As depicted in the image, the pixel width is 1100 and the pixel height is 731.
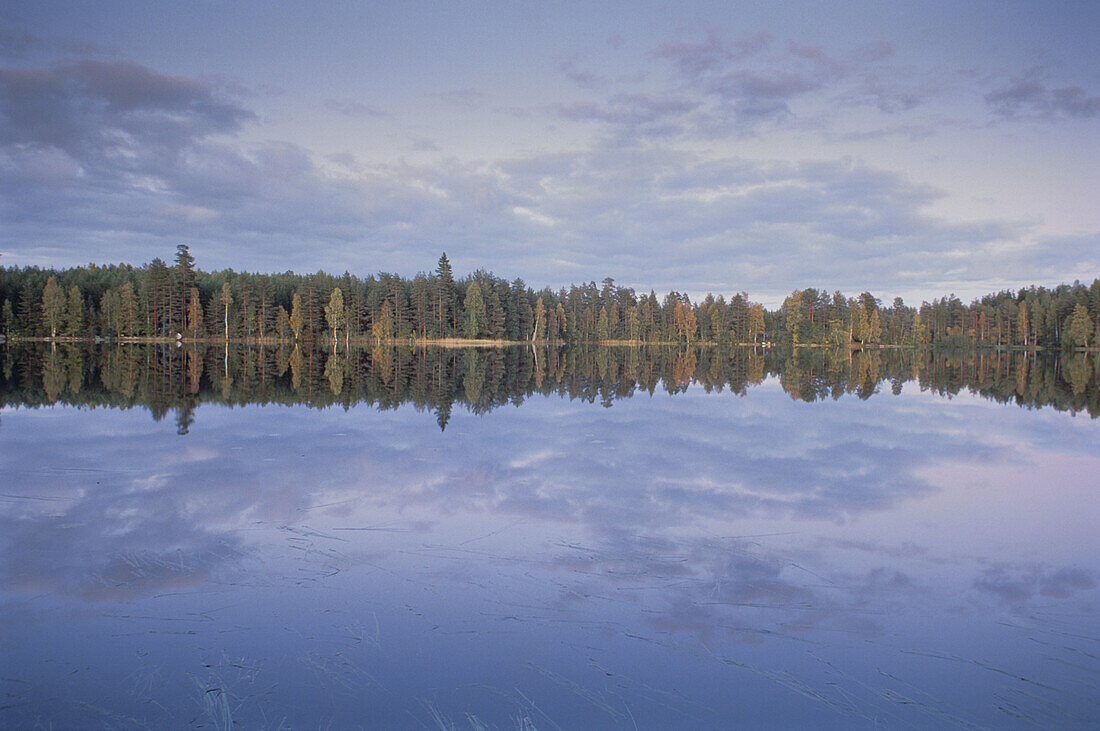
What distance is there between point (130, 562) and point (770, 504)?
7.92 metres

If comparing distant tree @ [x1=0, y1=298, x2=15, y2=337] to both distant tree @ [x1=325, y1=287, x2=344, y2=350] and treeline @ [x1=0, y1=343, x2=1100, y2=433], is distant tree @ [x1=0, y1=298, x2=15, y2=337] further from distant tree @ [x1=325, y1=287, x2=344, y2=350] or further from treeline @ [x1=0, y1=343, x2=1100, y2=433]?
treeline @ [x1=0, y1=343, x2=1100, y2=433]

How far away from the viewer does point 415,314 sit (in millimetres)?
90438

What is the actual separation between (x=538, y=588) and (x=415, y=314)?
86.8m

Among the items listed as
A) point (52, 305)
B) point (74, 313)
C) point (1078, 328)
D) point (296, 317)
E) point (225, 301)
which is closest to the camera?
point (52, 305)

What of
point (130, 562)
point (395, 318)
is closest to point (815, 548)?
point (130, 562)

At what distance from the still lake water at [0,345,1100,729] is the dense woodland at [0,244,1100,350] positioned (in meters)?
78.1

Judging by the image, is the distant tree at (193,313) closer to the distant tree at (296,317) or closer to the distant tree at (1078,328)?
the distant tree at (296,317)

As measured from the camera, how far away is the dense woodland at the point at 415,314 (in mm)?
83375

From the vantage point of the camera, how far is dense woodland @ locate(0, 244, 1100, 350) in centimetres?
8338

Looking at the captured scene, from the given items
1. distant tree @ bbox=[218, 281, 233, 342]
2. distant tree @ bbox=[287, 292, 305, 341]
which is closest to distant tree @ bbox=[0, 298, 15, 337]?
distant tree @ bbox=[218, 281, 233, 342]

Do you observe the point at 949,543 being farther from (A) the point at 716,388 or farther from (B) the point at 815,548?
(A) the point at 716,388

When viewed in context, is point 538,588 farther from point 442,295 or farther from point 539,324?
point 539,324

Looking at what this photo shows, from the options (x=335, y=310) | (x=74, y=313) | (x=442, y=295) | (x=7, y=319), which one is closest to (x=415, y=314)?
(x=442, y=295)

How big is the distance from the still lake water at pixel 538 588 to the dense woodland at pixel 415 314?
78.1 m
